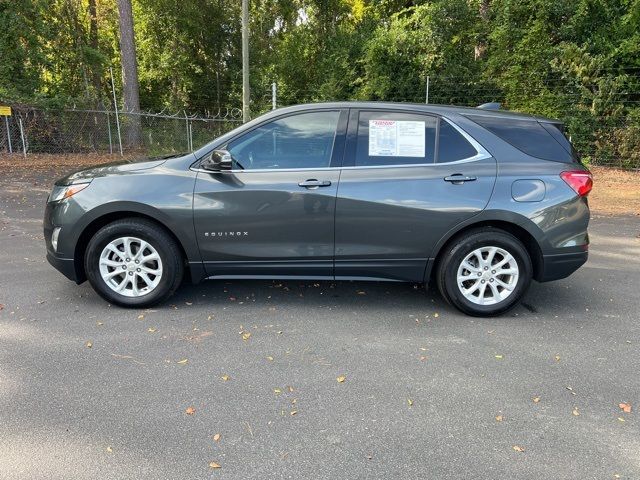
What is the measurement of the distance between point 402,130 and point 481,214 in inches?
37.8

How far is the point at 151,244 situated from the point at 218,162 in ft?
2.97

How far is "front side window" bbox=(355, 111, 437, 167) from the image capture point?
4.35 meters

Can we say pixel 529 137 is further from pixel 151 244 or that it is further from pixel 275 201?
pixel 151 244

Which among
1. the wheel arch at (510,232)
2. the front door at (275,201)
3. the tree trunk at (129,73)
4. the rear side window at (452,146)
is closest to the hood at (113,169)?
the front door at (275,201)

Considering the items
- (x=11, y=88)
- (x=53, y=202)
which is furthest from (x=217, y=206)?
(x=11, y=88)

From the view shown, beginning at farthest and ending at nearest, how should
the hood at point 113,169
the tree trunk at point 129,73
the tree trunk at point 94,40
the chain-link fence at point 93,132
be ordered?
the tree trunk at point 94,40 < the tree trunk at point 129,73 < the chain-link fence at point 93,132 < the hood at point 113,169

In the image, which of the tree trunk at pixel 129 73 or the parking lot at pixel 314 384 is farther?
the tree trunk at pixel 129 73

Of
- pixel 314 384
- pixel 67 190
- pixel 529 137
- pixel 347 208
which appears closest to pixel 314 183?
pixel 347 208

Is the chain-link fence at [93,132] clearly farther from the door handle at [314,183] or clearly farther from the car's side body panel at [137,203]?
the door handle at [314,183]

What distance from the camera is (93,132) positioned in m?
15.3

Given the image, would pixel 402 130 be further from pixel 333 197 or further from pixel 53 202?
pixel 53 202

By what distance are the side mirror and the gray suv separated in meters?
0.01

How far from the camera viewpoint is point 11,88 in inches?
605

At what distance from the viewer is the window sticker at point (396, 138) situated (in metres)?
4.36
